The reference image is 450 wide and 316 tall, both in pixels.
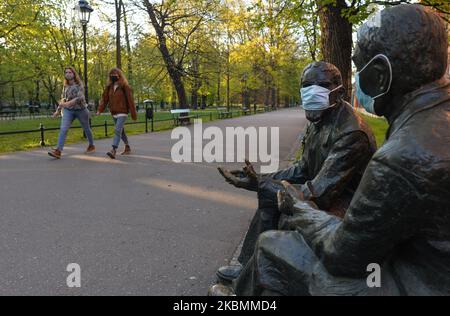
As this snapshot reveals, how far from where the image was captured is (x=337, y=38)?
27.3 feet

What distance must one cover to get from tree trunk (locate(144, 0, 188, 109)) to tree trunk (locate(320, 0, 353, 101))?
1482 centimetres

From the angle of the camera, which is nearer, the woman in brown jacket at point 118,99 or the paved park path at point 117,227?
the paved park path at point 117,227

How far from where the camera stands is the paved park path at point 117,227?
3.29m

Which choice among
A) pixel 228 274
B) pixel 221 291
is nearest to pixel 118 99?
pixel 228 274

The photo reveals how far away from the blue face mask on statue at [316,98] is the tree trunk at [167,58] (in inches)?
802

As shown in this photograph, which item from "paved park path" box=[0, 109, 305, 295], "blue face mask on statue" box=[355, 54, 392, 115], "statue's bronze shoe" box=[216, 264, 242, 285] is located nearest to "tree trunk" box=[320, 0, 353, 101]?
"paved park path" box=[0, 109, 305, 295]

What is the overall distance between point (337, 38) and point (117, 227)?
20.2 ft

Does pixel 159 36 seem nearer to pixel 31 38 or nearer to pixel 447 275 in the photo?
pixel 31 38

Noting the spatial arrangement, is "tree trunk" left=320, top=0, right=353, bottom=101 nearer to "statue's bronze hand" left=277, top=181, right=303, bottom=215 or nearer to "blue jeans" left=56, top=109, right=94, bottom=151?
"blue jeans" left=56, top=109, right=94, bottom=151

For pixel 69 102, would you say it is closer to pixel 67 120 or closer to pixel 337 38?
pixel 67 120

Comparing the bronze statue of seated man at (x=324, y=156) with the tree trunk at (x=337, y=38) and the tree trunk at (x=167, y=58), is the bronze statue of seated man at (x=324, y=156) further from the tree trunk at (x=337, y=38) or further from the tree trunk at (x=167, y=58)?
the tree trunk at (x=167, y=58)

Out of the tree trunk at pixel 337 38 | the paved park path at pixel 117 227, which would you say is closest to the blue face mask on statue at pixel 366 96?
the paved park path at pixel 117 227

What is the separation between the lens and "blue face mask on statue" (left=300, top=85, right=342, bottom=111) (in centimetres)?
260
